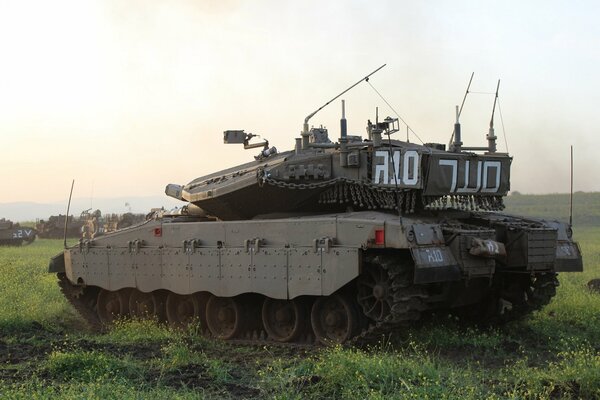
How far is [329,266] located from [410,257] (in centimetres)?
109

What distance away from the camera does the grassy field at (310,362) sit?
7926 mm

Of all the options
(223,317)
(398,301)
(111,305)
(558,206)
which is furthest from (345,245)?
(558,206)

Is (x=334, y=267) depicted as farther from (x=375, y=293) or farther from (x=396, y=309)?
(x=396, y=309)

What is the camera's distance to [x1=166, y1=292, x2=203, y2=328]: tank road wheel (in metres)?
14.1

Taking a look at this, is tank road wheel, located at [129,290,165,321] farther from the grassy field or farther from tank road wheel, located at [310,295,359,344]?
tank road wheel, located at [310,295,359,344]

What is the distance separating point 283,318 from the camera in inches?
500

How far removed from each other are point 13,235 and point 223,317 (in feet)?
98.2

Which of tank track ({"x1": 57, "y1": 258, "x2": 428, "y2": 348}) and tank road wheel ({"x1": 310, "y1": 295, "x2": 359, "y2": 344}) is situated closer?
tank track ({"x1": 57, "y1": 258, "x2": 428, "y2": 348})

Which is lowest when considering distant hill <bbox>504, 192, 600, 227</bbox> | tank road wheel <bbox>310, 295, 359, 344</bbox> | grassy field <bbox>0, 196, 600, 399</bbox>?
grassy field <bbox>0, 196, 600, 399</bbox>

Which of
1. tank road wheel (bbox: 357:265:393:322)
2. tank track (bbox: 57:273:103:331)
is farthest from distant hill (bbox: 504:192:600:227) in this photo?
tank road wheel (bbox: 357:265:393:322)

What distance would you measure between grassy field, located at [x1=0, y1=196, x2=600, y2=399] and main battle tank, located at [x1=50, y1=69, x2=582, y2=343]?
1.89 feet

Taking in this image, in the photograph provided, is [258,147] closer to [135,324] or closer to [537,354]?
[135,324]

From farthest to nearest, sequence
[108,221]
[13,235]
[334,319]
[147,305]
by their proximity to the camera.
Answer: [108,221] → [13,235] → [147,305] → [334,319]

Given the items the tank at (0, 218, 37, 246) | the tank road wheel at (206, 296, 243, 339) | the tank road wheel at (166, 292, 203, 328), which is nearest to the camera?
the tank road wheel at (206, 296, 243, 339)
